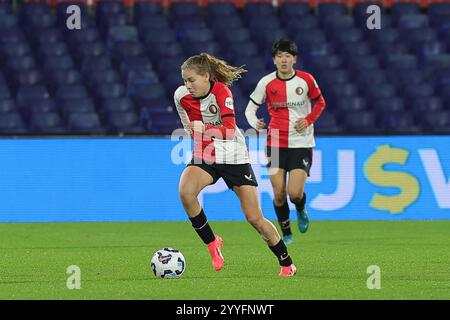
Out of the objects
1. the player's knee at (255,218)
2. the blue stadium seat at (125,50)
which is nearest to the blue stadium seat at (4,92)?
the blue stadium seat at (125,50)

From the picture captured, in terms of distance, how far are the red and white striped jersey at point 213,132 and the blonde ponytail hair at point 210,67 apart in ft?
0.22

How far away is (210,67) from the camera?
9805mm

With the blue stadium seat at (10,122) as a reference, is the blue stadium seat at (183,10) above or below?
above

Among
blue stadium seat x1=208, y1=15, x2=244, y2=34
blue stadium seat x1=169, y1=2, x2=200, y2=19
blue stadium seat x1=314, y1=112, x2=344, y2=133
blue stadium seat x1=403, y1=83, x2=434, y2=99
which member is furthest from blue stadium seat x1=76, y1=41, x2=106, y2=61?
blue stadium seat x1=403, y1=83, x2=434, y2=99

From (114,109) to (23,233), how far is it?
3.94m

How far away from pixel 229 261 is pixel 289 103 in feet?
7.91

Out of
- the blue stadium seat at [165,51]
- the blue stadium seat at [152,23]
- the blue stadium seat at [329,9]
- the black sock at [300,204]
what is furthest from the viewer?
the blue stadium seat at [329,9]

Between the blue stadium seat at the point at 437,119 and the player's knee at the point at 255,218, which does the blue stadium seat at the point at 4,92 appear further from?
the player's knee at the point at 255,218

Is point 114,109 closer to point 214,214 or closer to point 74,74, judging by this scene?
point 74,74

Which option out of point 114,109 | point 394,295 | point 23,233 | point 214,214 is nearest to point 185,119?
point 394,295

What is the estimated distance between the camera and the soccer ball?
9.71 m

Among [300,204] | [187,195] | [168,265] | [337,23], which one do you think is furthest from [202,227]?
[337,23]

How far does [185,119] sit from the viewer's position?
10.1 m

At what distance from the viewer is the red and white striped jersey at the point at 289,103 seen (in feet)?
42.5
